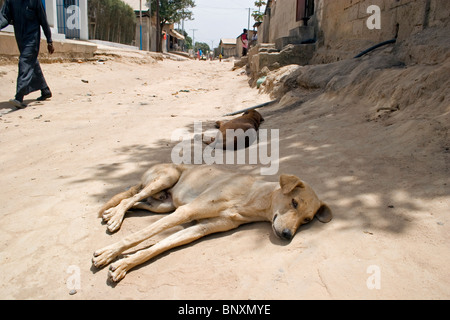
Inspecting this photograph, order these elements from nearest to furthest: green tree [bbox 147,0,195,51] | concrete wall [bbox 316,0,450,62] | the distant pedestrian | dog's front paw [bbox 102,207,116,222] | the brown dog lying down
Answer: dog's front paw [bbox 102,207,116,222], the brown dog lying down, concrete wall [bbox 316,0,450,62], the distant pedestrian, green tree [bbox 147,0,195,51]

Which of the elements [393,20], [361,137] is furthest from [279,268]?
[393,20]

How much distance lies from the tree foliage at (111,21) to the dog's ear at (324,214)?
93.3ft

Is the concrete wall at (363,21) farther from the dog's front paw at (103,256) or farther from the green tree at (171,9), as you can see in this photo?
the green tree at (171,9)

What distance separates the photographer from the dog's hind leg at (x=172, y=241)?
2.35 metres

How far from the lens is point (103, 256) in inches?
98.3

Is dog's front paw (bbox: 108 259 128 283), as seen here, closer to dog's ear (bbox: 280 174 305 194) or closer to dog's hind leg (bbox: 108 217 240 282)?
dog's hind leg (bbox: 108 217 240 282)

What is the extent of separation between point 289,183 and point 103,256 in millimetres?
1462

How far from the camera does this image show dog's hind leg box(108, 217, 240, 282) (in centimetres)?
235

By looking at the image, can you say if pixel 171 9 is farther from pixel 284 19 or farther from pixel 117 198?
pixel 117 198

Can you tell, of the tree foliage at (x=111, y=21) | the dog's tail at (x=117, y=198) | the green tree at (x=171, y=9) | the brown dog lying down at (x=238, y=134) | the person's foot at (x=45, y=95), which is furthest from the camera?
the green tree at (x=171, y=9)

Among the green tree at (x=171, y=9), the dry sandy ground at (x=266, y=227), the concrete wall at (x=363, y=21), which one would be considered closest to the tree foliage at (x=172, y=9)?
the green tree at (x=171, y=9)

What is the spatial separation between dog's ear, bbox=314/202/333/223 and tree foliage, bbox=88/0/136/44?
28444mm

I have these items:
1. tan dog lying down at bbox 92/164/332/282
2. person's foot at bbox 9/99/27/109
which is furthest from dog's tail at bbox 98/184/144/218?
person's foot at bbox 9/99/27/109
